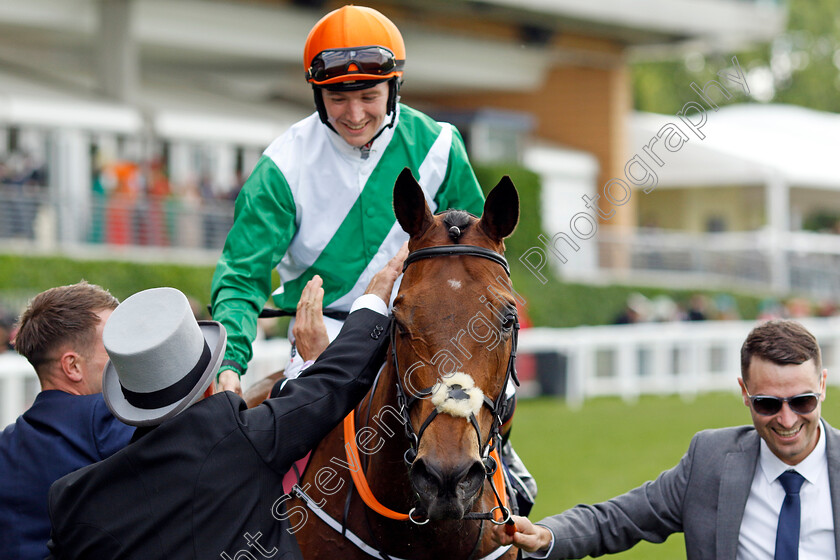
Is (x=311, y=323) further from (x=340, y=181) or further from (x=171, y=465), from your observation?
(x=171, y=465)

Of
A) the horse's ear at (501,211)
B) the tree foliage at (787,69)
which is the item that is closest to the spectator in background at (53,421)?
the horse's ear at (501,211)

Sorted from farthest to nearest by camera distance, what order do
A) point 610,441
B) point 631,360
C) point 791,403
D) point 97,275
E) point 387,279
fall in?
1. point 631,360
2. point 97,275
3. point 610,441
4. point 387,279
5. point 791,403

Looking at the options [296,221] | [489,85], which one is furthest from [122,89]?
[296,221]

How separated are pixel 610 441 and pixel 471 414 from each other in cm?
766

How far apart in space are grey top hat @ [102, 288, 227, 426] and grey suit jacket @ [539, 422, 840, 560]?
47.0 inches

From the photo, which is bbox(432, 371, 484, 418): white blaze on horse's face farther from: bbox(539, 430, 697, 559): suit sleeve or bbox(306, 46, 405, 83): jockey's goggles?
bbox(306, 46, 405, 83): jockey's goggles

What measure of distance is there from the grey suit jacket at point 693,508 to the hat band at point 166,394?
1178 millimetres

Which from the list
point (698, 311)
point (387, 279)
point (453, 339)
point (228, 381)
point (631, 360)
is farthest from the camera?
point (698, 311)

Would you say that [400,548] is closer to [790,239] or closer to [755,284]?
[755,284]

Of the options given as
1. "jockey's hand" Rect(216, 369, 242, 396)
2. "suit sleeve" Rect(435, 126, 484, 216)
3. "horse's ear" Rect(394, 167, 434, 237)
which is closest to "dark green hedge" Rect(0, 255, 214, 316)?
"suit sleeve" Rect(435, 126, 484, 216)

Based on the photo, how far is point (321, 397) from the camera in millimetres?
2688

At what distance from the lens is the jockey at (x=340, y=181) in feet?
11.1

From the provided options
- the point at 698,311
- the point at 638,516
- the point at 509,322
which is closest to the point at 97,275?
the point at 698,311

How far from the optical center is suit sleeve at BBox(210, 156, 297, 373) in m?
3.28
